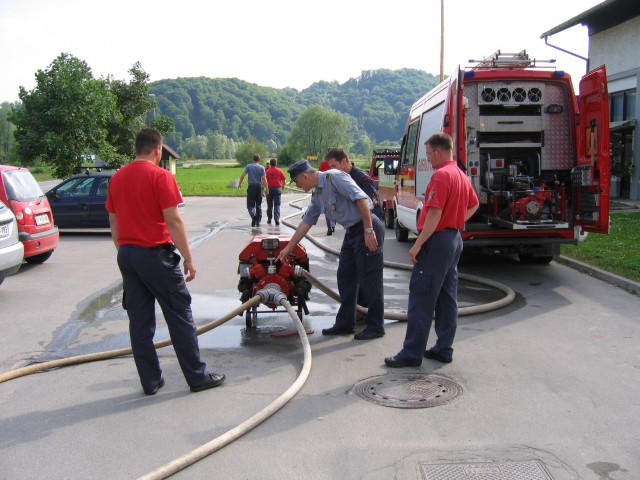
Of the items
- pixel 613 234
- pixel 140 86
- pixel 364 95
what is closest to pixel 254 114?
pixel 364 95

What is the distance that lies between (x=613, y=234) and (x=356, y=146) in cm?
11858

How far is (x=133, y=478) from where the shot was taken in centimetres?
344

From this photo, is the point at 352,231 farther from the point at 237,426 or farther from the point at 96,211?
the point at 96,211

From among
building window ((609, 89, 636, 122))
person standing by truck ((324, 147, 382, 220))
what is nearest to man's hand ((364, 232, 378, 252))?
person standing by truck ((324, 147, 382, 220))

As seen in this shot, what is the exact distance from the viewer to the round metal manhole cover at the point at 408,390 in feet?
14.8

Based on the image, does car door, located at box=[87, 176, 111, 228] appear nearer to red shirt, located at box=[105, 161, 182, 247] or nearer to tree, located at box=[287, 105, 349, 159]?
red shirt, located at box=[105, 161, 182, 247]

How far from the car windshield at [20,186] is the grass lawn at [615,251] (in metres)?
9.19

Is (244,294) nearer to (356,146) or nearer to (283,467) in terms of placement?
(283,467)

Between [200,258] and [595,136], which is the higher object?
[595,136]

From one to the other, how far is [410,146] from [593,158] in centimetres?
409

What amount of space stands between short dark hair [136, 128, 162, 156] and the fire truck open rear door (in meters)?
6.21

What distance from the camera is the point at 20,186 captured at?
1034 cm

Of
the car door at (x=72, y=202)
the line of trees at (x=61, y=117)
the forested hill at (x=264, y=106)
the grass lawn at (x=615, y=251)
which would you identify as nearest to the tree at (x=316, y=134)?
the forested hill at (x=264, y=106)

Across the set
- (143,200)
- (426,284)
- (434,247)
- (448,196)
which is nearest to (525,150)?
(448,196)
